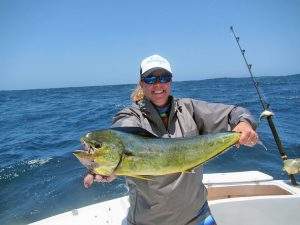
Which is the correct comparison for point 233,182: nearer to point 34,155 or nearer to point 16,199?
point 16,199

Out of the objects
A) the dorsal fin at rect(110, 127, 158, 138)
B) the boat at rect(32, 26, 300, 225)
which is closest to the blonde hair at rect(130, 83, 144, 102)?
the dorsal fin at rect(110, 127, 158, 138)

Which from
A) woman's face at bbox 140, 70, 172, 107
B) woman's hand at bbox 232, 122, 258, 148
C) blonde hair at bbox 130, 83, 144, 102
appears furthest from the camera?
blonde hair at bbox 130, 83, 144, 102

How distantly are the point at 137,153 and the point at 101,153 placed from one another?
20 centimetres

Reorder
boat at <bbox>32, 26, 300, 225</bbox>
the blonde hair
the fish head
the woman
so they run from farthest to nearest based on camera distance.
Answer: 1. boat at <bbox>32, 26, 300, 225</bbox>
2. the blonde hair
3. the woman
4. the fish head

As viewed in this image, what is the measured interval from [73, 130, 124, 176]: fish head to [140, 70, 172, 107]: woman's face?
0.76 m

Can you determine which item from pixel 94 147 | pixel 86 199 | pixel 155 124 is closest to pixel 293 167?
pixel 155 124

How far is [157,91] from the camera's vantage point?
2346 millimetres

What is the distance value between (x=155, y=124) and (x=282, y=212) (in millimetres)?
2327

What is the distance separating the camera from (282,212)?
367cm

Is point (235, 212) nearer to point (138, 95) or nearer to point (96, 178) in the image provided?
point (138, 95)

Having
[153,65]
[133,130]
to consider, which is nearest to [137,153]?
[133,130]

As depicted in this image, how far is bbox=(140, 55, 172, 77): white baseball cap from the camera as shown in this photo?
7.52 feet

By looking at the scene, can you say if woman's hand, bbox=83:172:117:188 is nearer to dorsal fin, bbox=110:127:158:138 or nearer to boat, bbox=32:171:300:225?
dorsal fin, bbox=110:127:158:138

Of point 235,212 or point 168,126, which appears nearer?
point 168,126
